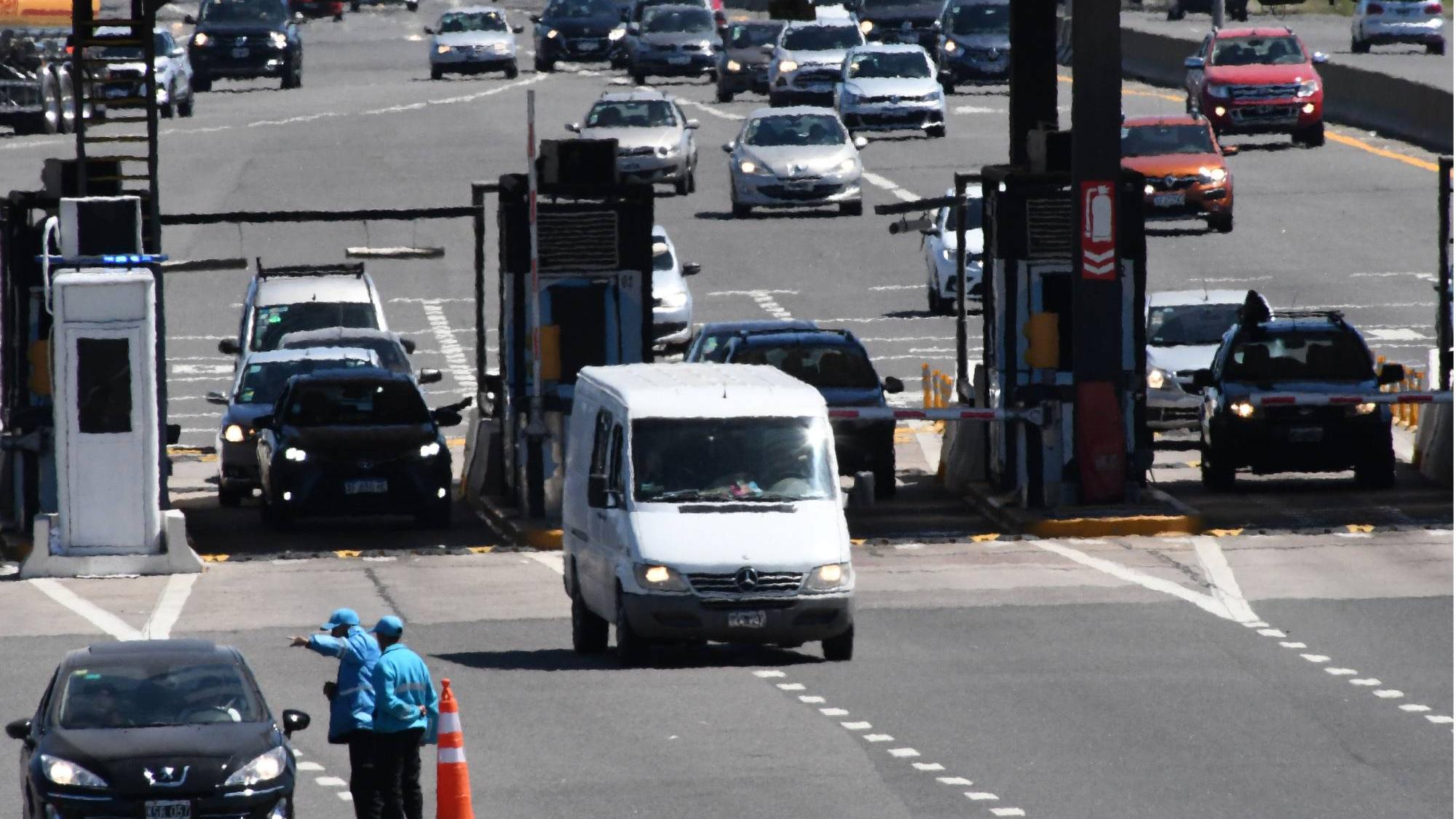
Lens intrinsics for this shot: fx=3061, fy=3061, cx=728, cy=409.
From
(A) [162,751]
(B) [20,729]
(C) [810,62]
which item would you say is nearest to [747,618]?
(A) [162,751]

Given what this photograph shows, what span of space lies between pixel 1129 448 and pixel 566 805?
13.8 m

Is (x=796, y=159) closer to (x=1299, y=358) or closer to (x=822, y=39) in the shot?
(x=822, y=39)

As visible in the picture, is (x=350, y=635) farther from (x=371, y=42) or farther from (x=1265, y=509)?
(x=371, y=42)

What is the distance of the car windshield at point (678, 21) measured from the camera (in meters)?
67.9

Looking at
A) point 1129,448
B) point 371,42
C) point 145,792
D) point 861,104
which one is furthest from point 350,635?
point 371,42

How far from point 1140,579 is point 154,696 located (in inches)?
441

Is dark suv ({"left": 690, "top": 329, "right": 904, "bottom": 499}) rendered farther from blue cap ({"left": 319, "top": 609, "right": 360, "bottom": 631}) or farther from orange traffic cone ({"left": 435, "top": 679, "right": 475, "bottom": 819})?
orange traffic cone ({"left": 435, "top": 679, "right": 475, "bottom": 819})

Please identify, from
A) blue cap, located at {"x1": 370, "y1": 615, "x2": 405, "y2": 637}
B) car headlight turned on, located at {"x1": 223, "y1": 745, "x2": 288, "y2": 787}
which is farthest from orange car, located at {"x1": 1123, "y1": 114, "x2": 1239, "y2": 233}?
car headlight turned on, located at {"x1": 223, "y1": 745, "x2": 288, "y2": 787}

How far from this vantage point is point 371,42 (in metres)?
91.6

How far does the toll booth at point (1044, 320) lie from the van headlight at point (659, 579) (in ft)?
30.7

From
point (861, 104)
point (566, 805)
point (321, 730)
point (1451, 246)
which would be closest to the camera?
point (566, 805)

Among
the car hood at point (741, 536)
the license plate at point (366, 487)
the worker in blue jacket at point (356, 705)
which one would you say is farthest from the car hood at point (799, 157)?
the worker in blue jacket at point (356, 705)

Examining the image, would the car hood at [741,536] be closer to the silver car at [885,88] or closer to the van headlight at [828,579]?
the van headlight at [828,579]

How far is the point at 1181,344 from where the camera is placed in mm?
32812
